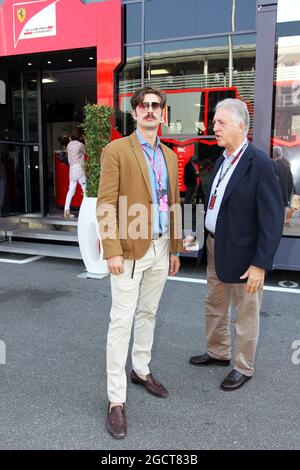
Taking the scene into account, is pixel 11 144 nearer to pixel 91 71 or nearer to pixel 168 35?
pixel 91 71

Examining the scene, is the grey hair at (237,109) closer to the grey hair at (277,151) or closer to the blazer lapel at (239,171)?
the blazer lapel at (239,171)

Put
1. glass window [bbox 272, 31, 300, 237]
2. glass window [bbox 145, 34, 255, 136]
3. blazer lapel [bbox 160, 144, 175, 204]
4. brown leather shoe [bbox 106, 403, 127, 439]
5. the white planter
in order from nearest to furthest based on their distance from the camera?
brown leather shoe [bbox 106, 403, 127, 439], blazer lapel [bbox 160, 144, 175, 204], glass window [bbox 272, 31, 300, 237], glass window [bbox 145, 34, 255, 136], the white planter

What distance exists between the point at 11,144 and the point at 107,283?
3.81 meters

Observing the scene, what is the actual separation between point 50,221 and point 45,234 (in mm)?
554

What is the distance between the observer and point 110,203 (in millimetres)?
2318

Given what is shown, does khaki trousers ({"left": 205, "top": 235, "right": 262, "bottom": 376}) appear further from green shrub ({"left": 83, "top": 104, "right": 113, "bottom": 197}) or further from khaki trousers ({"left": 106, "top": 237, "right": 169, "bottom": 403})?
green shrub ({"left": 83, "top": 104, "right": 113, "bottom": 197})

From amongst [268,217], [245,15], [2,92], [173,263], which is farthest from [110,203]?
[2,92]

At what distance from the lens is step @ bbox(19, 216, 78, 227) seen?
726cm

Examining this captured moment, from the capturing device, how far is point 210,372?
3.05m

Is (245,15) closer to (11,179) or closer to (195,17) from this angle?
(195,17)

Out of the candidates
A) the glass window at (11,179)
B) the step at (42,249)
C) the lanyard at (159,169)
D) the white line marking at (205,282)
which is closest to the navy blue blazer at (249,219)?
the lanyard at (159,169)

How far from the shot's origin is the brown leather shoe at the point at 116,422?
2.28 m

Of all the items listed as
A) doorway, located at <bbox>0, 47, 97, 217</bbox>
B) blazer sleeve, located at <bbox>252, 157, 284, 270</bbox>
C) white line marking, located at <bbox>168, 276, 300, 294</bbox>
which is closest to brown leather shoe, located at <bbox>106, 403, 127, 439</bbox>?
blazer sleeve, located at <bbox>252, 157, 284, 270</bbox>

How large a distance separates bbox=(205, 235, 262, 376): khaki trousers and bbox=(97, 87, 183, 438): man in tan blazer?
0.60 m
